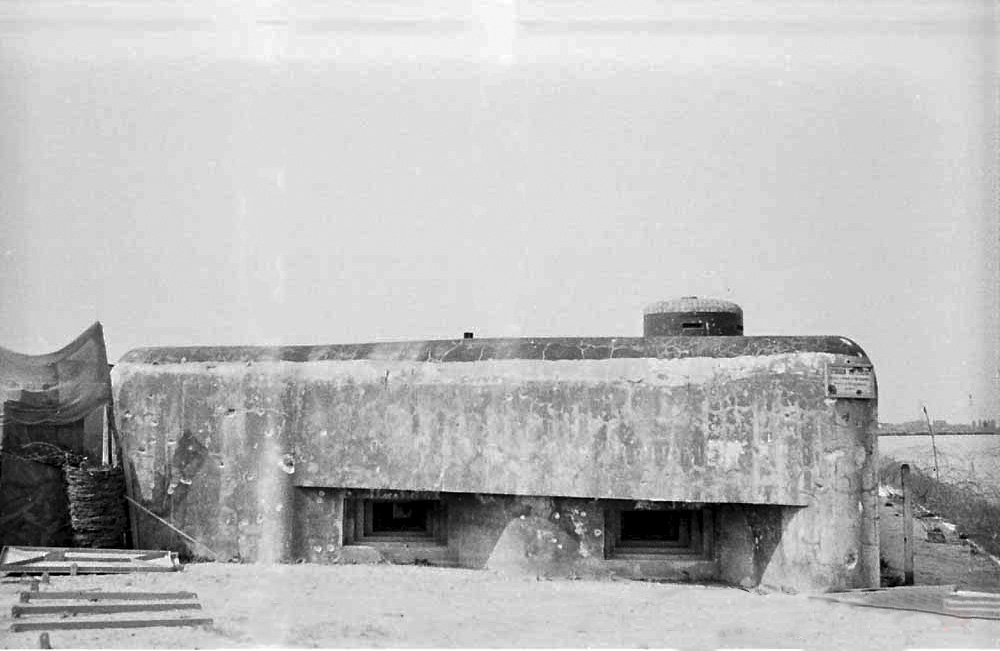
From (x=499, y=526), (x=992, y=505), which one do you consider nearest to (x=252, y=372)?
(x=499, y=526)

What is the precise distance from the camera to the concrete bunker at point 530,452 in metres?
8.46

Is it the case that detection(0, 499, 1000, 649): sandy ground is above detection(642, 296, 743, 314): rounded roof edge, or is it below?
below

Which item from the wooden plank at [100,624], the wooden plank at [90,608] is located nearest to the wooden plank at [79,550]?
the wooden plank at [90,608]

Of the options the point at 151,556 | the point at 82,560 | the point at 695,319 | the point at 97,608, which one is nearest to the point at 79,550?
the point at 82,560

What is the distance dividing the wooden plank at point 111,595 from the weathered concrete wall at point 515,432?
2.21 meters

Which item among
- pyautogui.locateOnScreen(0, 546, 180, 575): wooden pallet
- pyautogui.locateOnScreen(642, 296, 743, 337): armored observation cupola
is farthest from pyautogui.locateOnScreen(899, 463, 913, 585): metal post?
pyautogui.locateOnScreen(0, 546, 180, 575): wooden pallet

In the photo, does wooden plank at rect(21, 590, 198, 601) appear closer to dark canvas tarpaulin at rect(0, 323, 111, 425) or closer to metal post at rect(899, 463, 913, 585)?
dark canvas tarpaulin at rect(0, 323, 111, 425)

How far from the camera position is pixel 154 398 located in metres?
10.1

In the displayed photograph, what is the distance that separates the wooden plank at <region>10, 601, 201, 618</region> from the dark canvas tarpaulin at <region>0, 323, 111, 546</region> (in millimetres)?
2978

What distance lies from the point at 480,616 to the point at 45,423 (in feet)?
17.0

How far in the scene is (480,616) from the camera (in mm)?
7273

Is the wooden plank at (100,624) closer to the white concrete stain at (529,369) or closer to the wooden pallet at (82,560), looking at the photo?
the wooden pallet at (82,560)

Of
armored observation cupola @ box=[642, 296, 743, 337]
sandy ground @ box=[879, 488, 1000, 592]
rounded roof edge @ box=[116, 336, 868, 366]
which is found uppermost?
armored observation cupola @ box=[642, 296, 743, 337]

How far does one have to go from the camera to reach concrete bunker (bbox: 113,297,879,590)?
8.46 meters
